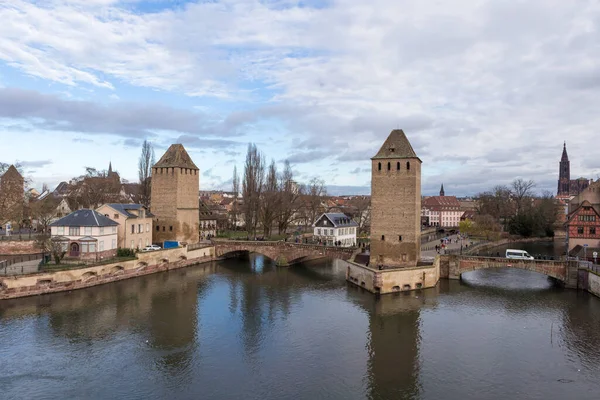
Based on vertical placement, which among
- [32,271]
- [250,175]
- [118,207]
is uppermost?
[250,175]

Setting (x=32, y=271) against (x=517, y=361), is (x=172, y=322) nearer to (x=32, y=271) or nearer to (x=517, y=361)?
(x=32, y=271)

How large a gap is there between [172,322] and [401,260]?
57.3 ft

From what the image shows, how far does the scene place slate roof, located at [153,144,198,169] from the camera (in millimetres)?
44875

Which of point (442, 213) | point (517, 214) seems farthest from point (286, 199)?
point (442, 213)

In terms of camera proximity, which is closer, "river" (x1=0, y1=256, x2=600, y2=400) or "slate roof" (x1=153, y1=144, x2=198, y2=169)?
"river" (x1=0, y1=256, x2=600, y2=400)

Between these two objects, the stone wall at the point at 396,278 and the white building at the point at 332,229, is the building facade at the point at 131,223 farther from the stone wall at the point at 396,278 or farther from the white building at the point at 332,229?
the stone wall at the point at 396,278

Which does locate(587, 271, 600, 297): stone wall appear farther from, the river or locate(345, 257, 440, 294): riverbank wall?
locate(345, 257, 440, 294): riverbank wall

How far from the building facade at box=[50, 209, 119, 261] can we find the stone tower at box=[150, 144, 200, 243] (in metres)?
9.76

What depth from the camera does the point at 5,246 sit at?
40.8 metres

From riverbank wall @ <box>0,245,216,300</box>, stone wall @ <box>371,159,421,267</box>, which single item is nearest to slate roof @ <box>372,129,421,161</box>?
stone wall @ <box>371,159,421,267</box>

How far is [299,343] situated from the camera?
2080 centimetres

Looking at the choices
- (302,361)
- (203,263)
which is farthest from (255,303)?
(203,263)

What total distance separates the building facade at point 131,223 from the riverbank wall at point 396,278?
66.6ft

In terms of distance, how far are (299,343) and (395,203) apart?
15.7 m
